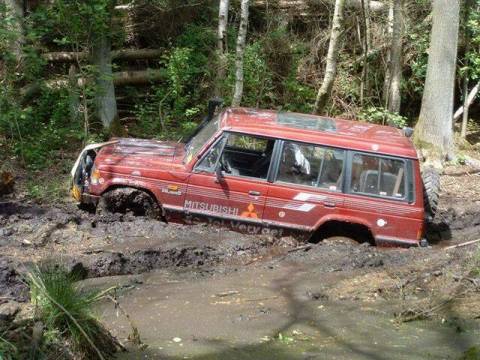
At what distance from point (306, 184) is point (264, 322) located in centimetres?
281

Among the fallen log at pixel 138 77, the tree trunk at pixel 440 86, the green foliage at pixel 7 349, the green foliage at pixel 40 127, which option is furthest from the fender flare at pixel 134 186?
the fallen log at pixel 138 77

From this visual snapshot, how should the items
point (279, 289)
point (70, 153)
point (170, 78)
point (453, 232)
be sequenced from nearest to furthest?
point (279, 289) → point (453, 232) → point (70, 153) → point (170, 78)

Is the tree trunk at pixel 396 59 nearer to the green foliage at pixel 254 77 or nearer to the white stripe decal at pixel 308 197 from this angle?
the green foliage at pixel 254 77

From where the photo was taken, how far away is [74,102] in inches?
513

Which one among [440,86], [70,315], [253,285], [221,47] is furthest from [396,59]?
[70,315]

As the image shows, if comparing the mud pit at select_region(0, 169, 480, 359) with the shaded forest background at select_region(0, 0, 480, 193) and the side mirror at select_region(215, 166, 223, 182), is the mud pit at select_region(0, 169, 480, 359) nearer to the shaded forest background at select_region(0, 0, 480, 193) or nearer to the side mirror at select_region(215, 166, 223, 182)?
the side mirror at select_region(215, 166, 223, 182)

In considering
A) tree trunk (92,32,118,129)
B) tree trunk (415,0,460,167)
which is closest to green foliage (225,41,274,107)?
tree trunk (92,32,118,129)

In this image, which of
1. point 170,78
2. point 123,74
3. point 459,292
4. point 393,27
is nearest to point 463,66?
point 393,27

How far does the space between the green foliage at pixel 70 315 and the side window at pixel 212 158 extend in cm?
365

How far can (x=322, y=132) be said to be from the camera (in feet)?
26.2

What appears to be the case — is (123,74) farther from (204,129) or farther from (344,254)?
(344,254)

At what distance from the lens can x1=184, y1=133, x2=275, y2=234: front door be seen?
7883 millimetres

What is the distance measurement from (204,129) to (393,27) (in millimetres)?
9084

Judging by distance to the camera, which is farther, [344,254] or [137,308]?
[344,254]
